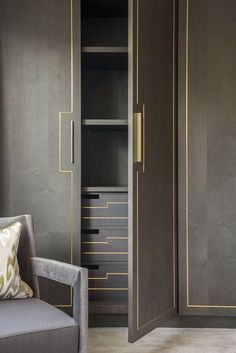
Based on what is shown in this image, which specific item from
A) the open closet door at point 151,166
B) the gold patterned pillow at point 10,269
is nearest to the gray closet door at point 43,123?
the open closet door at point 151,166

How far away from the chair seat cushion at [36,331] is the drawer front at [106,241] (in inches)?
39.2

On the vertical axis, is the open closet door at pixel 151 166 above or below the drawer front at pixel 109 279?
above

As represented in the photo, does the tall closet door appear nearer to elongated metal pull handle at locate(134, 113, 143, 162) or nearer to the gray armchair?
elongated metal pull handle at locate(134, 113, 143, 162)

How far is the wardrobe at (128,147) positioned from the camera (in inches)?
Result: 121

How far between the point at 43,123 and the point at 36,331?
138 centimetres

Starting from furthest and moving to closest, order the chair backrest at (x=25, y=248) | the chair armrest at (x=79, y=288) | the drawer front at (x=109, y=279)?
1. the drawer front at (x=109, y=279)
2. the chair backrest at (x=25, y=248)
3. the chair armrest at (x=79, y=288)

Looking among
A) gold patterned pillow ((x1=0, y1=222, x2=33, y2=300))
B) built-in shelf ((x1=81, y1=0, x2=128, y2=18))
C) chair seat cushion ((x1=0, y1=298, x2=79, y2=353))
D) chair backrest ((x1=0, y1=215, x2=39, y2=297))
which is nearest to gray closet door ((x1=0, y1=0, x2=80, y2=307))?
built-in shelf ((x1=81, y1=0, x2=128, y2=18))

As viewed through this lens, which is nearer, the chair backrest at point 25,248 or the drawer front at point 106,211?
the chair backrest at point 25,248

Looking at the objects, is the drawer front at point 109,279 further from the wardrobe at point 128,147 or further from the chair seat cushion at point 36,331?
the chair seat cushion at point 36,331

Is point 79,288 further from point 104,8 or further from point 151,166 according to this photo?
point 104,8

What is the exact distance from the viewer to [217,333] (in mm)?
3121

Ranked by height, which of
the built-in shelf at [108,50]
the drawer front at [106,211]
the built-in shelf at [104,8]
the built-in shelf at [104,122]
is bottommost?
the drawer front at [106,211]

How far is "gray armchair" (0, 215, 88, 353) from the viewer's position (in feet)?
6.51

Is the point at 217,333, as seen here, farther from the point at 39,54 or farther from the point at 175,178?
the point at 39,54
